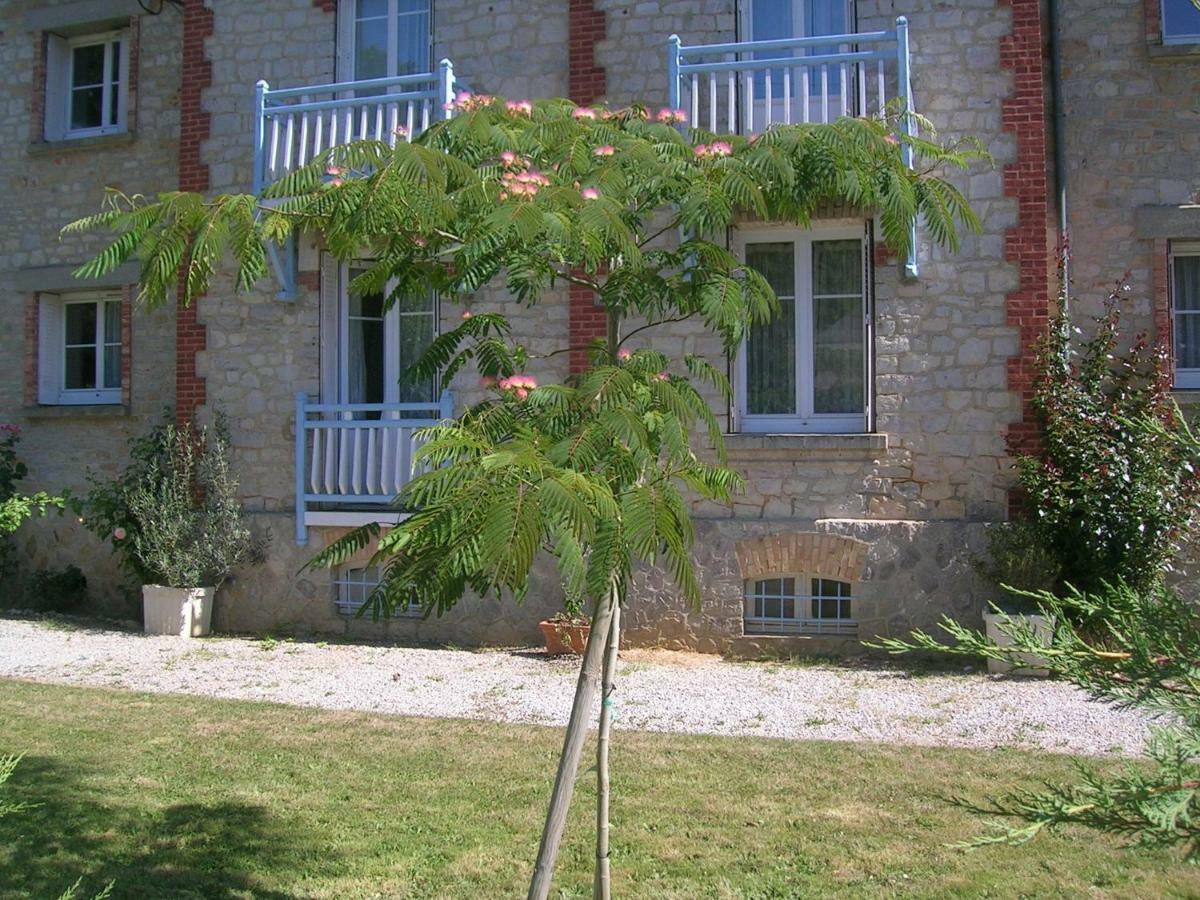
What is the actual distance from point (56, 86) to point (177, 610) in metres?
6.10

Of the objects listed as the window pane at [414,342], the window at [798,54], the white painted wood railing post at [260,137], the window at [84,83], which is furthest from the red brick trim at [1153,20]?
the window at [84,83]

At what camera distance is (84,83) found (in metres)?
12.7

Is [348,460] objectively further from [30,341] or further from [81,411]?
[30,341]

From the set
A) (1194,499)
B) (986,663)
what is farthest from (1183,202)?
(986,663)

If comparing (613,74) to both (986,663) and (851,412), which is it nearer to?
(851,412)

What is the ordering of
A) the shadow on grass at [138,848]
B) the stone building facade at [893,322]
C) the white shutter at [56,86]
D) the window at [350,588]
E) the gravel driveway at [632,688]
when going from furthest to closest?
the white shutter at [56,86], the window at [350,588], the stone building facade at [893,322], the gravel driveway at [632,688], the shadow on grass at [138,848]

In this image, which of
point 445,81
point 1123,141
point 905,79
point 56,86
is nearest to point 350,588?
point 445,81

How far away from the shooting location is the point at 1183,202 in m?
9.45

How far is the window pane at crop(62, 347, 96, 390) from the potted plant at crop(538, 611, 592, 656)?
6.28 meters

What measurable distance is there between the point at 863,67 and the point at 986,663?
4.81 m

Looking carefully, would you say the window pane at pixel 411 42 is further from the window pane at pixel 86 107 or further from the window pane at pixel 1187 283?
the window pane at pixel 1187 283

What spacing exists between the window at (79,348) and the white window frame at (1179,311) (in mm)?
10095

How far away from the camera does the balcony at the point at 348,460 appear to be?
10.2m

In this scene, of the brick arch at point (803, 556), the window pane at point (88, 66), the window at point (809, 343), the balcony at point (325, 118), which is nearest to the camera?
the brick arch at point (803, 556)
